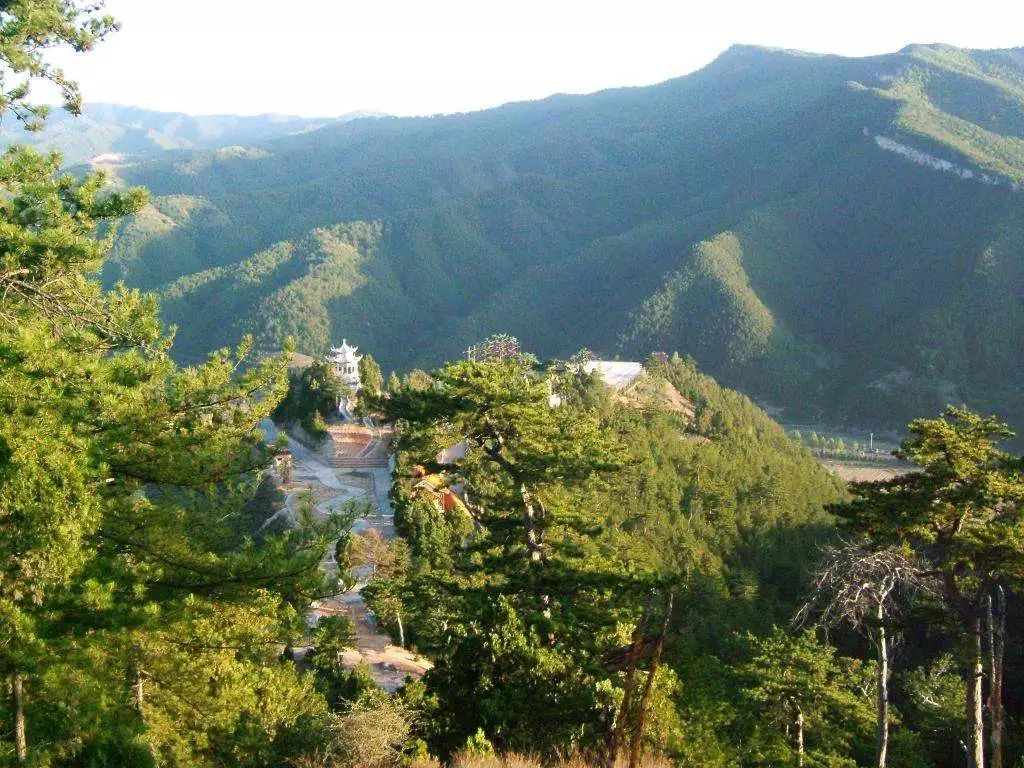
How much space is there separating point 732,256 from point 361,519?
105 m

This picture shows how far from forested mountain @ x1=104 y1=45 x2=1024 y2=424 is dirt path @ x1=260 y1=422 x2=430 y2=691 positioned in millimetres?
67204

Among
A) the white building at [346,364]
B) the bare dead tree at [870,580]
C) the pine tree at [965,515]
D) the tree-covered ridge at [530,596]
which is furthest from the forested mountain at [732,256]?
the pine tree at [965,515]

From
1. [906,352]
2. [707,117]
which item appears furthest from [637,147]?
[906,352]

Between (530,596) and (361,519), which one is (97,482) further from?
(361,519)

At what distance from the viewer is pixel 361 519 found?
1188cm

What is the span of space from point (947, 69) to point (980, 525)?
Answer: 17463 centimetres

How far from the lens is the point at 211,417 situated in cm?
671

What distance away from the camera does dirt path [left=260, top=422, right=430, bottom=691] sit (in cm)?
1691

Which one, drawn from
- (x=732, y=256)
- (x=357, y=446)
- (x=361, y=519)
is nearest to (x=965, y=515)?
(x=361, y=519)

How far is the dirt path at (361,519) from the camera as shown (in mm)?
16906

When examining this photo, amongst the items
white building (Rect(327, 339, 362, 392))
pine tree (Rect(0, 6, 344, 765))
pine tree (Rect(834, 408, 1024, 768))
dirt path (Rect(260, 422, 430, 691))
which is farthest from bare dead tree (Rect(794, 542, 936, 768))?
white building (Rect(327, 339, 362, 392))

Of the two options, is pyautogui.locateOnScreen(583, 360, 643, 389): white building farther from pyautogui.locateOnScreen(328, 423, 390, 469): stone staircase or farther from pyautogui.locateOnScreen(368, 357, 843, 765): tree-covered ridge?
pyautogui.locateOnScreen(368, 357, 843, 765): tree-covered ridge

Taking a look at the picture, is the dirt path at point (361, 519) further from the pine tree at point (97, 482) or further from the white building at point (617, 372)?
the white building at point (617, 372)

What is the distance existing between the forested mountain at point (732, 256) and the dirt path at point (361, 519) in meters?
67.2
